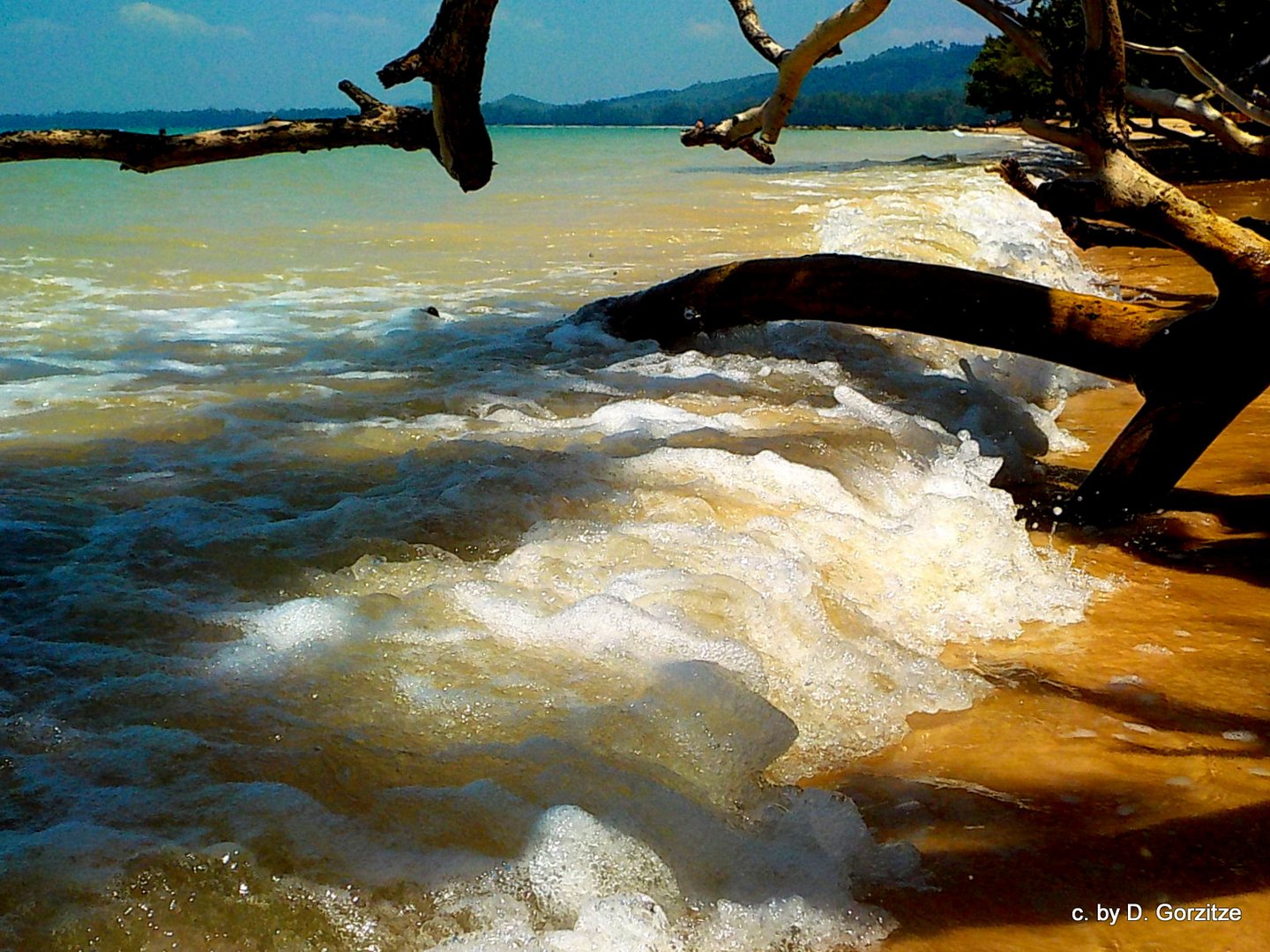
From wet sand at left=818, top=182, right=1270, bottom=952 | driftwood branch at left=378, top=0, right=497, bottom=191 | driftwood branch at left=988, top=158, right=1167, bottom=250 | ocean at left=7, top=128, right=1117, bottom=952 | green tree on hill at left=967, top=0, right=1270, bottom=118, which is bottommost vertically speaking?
wet sand at left=818, top=182, right=1270, bottom=952

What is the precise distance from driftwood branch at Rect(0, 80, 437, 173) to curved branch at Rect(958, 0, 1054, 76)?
10.2 feet

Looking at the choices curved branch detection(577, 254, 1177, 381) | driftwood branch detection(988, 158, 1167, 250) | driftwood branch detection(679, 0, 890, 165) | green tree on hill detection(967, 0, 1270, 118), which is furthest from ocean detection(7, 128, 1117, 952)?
green tree on hill detection(967, 0, 1270, 118)

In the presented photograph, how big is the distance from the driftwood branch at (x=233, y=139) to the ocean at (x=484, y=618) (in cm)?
101

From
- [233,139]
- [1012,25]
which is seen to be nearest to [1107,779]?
[233,139]

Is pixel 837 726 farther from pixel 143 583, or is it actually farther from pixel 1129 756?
pixel 143 583

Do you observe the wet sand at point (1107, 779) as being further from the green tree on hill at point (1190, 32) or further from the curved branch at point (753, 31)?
the green tree on hill at point (1190, 32)

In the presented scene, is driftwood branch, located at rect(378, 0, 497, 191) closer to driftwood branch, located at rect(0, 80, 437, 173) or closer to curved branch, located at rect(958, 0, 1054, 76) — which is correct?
driftwood branch, located at rect(0, 80, 437, 173)

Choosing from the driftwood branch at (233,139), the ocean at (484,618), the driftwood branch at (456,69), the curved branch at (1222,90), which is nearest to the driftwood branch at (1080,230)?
the ocean at (484,618)

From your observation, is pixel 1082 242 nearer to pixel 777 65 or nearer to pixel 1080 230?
pixel 1080 230

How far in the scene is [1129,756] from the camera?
205 centimetres

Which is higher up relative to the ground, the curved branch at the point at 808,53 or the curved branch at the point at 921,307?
the curved branch at the point at 808,53

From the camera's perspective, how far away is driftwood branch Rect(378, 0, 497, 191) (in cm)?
320

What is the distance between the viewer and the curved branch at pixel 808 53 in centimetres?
554

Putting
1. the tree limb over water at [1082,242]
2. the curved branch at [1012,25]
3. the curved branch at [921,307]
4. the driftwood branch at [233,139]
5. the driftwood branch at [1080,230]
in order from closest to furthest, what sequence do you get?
the driftwood branch at [233,139]
the tree limb over water at [1082,242]
the curved branch at [921,307]
the driftwood branch at [1080,230]
the curved branch at [1012,25]
